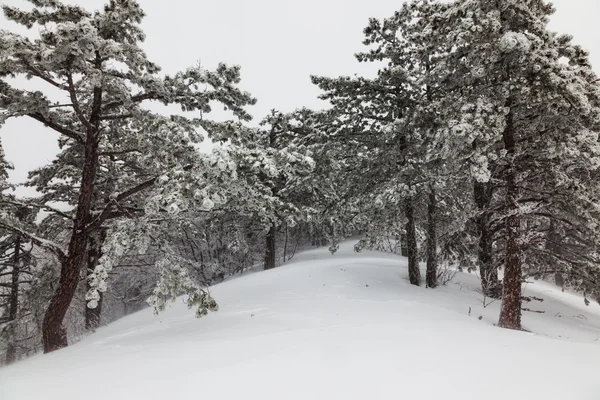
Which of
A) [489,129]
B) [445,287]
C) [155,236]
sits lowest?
[445,287]

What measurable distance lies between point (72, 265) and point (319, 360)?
22.6ft

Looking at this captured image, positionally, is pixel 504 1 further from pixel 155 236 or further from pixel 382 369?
pixel 155 236

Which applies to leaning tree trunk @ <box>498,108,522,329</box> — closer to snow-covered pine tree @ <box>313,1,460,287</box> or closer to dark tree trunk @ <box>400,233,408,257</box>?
snow-covered pine tree @ <box>313,1,460,287</box>

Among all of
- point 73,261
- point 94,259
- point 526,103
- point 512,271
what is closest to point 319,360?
point 512,271

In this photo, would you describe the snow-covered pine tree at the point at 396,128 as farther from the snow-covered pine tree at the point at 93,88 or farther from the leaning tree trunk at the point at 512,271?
the snow-covered pine tree at the point at 93,88

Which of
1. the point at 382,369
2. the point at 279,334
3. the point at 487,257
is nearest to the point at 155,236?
the point at 279,334

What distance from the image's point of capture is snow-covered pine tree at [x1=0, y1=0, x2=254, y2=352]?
20.5 feet

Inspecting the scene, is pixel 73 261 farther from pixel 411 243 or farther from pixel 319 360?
pixel 411 243

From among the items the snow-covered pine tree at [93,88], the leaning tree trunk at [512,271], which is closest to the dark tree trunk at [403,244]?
the leaning tree trunk at [512,271]

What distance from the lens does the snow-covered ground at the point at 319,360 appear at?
4383 millimetres

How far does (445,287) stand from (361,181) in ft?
17.4

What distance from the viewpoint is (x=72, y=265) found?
855 cm

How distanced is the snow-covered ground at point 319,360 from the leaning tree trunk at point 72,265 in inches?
52.8

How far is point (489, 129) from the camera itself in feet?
25.0
